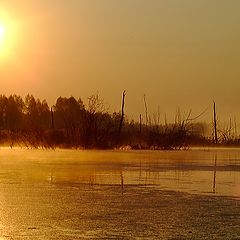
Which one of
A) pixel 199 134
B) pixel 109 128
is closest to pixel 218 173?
pixel 109 128

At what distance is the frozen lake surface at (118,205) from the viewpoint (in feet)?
15.7

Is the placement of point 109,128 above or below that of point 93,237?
above

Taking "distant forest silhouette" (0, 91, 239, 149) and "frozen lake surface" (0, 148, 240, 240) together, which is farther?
"distant forest silhouette" (0, 91, 239, 149)

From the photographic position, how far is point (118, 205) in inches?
254

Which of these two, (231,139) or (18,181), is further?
(231,139)

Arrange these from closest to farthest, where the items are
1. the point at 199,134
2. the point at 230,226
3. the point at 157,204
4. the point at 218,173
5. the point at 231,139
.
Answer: the point at 230,226
the point at 157,204
the point at 218,173
the point at 199,134
the point at 231,139

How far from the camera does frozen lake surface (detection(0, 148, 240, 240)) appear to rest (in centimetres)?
480

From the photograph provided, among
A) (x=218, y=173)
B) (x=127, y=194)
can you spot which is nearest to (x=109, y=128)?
(x=218, y=173)

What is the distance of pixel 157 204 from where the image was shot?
655 centimetres

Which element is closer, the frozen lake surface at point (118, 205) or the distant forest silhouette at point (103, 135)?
the frozen lake surface at point (118, 205)

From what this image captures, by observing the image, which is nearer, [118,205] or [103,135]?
[118,205]

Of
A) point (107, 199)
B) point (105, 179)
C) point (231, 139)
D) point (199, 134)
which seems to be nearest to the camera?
point (107, 199)

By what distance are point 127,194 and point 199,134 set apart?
24114mm

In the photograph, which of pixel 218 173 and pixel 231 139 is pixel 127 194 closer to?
pixel 218 173
